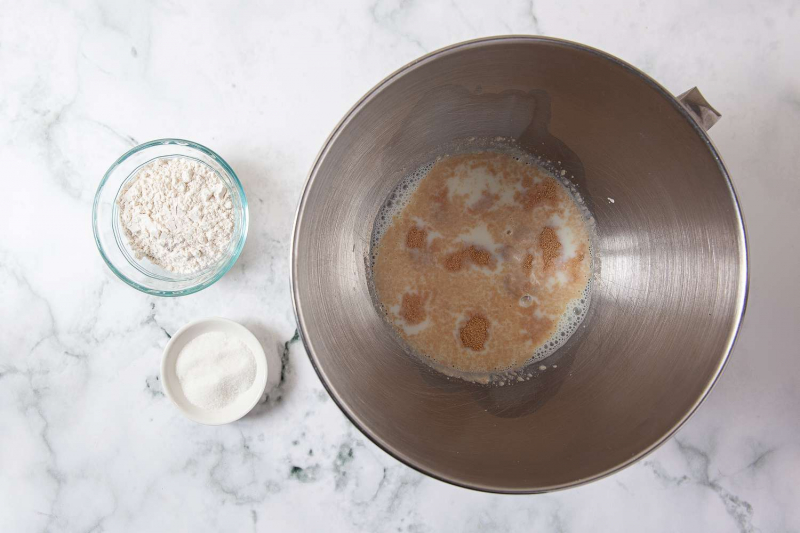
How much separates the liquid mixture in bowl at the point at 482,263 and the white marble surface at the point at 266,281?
0.22m

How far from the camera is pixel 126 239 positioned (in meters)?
1.09

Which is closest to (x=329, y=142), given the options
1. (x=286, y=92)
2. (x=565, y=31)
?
(x=286, y=92)

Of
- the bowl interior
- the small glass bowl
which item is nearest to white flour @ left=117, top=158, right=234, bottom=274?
the small glass bowl

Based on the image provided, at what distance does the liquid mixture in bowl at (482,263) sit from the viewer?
1104 mm

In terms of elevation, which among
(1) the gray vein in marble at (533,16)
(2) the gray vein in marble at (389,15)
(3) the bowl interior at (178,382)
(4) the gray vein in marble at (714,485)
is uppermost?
(1) the gray vein in marble at (533,16)

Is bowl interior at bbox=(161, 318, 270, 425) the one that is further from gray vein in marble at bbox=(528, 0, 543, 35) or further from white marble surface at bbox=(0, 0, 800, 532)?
gray vein in marble at bbox=(528, 0, 543, 35)

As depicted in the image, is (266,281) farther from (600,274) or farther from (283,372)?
(600,274)

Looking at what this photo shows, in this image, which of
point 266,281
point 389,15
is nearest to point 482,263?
point 266,281

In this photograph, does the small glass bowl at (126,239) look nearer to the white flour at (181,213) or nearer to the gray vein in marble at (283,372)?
the white flour at (181,213)

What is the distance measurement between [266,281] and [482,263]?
1.50 ft

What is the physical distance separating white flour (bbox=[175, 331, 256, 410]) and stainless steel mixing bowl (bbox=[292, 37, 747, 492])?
26 cm

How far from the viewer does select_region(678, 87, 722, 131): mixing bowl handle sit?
0.85 metres

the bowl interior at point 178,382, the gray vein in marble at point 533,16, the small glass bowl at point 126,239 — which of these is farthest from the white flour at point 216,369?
the gray vein in marble at point 533,16

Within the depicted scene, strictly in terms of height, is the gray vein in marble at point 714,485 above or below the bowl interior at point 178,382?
above
